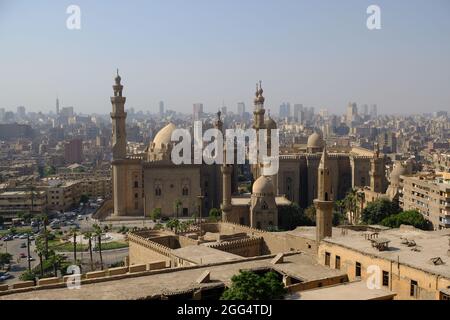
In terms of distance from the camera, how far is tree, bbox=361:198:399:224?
147 feet

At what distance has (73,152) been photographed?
126000 mm

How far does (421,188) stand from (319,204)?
21935 millimetres

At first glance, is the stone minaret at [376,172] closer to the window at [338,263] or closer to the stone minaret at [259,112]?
the stone minaret at [259,112]

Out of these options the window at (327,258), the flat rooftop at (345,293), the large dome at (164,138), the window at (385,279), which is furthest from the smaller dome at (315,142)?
the flat rooftop at (345,293)

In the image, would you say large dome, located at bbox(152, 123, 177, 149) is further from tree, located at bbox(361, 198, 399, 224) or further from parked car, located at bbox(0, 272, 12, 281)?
parked car, located at bbox(0, 272, 12, 281)

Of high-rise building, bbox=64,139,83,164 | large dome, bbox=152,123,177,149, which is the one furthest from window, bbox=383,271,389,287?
high-rise building, bbox=64,139,83,164

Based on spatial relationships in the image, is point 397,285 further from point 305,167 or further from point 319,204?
point 305,167

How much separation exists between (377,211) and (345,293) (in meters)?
28.7

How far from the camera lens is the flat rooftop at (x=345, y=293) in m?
17.1

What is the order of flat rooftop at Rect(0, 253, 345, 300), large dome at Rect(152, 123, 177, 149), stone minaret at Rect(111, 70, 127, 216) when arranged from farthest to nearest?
large dome at Rect(152, 123, 177, 149) → stone minaret at Rect(111, 70, 127, 216) → flat rooftop at Rect(0, 253, 345, 300)

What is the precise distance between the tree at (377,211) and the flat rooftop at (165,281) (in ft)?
76.6

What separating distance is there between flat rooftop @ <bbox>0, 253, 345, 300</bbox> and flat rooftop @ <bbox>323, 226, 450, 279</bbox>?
147 centimetres

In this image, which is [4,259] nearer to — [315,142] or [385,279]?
[385,279]

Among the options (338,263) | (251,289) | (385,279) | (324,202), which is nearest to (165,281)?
(251,289)
